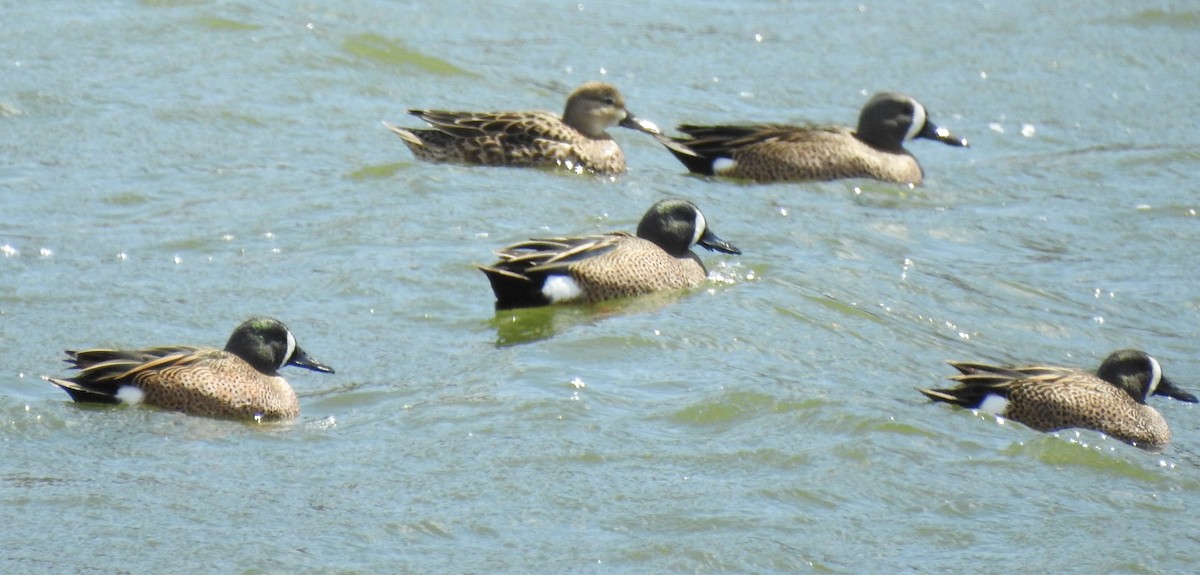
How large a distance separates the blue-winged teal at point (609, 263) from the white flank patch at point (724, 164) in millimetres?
2431

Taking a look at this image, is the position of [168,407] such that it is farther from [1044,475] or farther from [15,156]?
[15,156]

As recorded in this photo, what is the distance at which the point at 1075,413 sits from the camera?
8664 millimetres

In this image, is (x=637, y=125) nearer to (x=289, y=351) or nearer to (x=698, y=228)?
(x=698, y=228)

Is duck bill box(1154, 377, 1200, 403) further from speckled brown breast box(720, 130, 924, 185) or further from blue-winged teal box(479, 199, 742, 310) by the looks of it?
speckled brown breast box(720, 130, 924, 185)

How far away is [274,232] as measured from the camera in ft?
37.2

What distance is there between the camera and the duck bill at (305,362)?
8.59 m

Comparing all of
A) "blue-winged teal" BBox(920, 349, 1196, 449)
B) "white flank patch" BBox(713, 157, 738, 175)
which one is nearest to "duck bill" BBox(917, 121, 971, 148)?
"white flank patch" BBox(713, 157, 738, 175)

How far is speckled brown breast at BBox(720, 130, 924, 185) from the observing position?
13195mm

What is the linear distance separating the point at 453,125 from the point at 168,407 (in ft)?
16.4

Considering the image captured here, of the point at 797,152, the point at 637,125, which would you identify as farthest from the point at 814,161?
the point at 637,125

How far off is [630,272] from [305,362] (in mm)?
2275

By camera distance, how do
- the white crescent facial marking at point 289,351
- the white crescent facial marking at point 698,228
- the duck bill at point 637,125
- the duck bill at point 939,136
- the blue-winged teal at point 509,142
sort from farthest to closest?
the duck bill at point 939,136 < the duck bill at point 637,125 < the blue-winged teal at point 509,142 < the white crescent facial marking at point 698,228 < the white crescent facial marking at point 289,351

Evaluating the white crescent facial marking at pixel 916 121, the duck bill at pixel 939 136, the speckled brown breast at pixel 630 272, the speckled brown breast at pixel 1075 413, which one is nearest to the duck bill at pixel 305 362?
the speckled brown breast at pixel 630 272

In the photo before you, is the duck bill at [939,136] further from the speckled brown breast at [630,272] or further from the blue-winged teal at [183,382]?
the blue-winged teal at [183,382]
